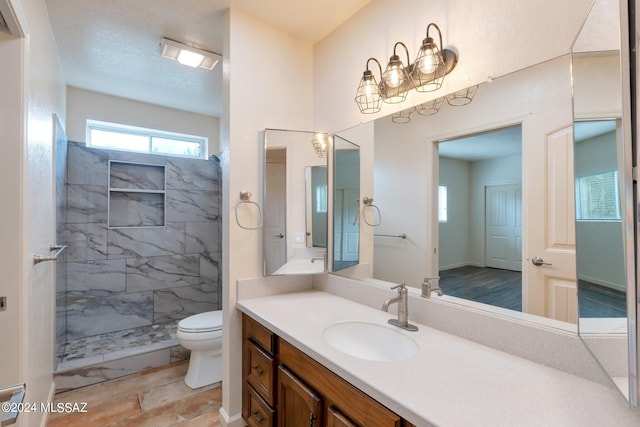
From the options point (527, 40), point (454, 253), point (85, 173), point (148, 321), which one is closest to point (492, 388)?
point (454, 253)

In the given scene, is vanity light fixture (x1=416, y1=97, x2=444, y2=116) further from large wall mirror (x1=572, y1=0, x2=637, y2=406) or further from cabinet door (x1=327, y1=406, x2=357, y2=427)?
cabinet door (x1=327, y1=406, x2=357, y2=427)

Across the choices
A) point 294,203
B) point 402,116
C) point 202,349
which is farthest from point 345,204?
point 202,349

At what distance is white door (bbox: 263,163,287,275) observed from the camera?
185 cm

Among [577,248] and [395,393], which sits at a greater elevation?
[577,248]

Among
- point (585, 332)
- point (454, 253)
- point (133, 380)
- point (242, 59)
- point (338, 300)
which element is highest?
point (242, 59)

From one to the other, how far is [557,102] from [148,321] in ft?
12.1

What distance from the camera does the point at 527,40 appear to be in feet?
3.51

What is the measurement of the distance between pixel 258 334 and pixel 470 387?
3.43 feet

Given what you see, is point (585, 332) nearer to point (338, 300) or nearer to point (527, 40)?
point (527, 40)

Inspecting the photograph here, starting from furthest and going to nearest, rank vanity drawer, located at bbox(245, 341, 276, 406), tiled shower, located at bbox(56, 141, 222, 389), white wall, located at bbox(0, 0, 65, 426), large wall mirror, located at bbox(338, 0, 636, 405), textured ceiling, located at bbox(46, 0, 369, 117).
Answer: tiled shower, located at bbox(56, 141, 222, 389)
textured ceiling, located at bbox(46, 0, 369, 117)
vanity drawer, located at bbox(245, 341, 276, 406)
white wall, located at bbox(0, 0, 65, 426)
large wall mirror, located at bbox(338, 0, 636, 405)

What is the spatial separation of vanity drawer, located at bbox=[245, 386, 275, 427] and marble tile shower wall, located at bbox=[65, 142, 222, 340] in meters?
1.98

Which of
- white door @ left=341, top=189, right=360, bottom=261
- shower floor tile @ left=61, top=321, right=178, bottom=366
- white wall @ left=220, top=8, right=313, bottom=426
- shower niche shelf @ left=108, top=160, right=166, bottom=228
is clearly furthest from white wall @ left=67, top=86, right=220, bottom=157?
white door @ left=341, top=189, right=360, bottom=261

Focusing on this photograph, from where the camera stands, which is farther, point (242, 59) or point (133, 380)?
Result: point (133, 380)

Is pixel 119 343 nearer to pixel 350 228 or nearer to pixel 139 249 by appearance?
pixel 139 249
